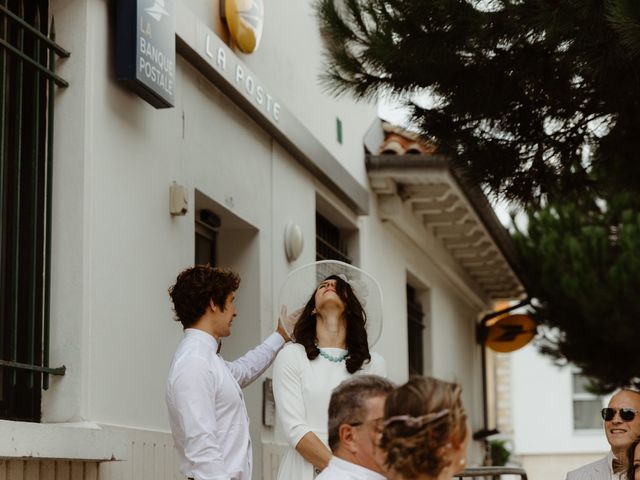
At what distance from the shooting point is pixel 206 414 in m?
5.65

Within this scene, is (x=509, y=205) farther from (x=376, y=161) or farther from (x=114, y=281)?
(x=376, y=161)

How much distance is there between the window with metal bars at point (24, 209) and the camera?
20.6 feet

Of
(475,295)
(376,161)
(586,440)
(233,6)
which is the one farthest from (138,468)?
(586,440)

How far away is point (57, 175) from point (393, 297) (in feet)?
26.9

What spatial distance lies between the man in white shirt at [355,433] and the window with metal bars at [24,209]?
251cm

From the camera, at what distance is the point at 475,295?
67.7 feet

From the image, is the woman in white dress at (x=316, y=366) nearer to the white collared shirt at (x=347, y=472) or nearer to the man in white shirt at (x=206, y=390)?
the man in white shirt at (x=206, y=390)

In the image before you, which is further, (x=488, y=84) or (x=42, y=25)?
(x=488, y=84)

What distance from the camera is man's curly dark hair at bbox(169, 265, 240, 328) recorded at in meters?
5.98

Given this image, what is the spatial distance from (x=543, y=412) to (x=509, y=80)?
2708cm

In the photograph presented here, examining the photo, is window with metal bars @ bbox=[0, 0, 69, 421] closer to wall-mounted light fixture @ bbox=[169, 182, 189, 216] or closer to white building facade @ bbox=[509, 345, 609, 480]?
wall-mounted light fixture @ bbox=[169, 182, 189, 216]

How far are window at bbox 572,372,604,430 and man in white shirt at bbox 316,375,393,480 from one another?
3019 cm

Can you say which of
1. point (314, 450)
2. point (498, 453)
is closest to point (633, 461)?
point (314, 450)

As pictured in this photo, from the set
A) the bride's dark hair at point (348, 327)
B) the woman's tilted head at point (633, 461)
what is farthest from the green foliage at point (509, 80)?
the woman's tilted head at point (633, 461)
